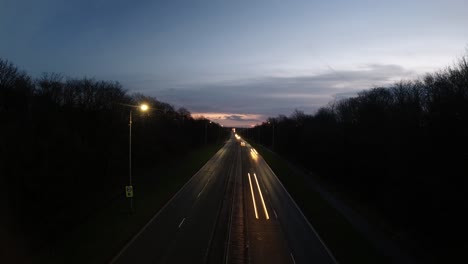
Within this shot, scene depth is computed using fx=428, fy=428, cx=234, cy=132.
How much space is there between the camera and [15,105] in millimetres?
38000

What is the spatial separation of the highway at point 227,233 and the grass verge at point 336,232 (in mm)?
513

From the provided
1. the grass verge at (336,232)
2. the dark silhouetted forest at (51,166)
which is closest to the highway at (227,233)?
the grass verge at (336,232)

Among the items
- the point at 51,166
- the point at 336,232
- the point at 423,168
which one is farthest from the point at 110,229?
the point at 423,168

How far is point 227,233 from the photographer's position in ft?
69.2

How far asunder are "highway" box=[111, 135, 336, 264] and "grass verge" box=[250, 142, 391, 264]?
513mm

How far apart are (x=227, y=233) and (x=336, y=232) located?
548 centimetres

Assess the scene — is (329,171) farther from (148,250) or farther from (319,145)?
(148,250)

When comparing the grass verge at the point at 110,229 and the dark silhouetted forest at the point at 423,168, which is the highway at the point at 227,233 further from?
the dark silhouetted forest at the point at 423,168

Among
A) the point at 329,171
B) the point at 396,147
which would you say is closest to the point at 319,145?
the point at 329,171

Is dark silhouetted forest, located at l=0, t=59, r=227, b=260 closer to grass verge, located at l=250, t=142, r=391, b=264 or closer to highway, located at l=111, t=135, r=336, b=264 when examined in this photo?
highway, located at l=111, t=135, r=336, b=264

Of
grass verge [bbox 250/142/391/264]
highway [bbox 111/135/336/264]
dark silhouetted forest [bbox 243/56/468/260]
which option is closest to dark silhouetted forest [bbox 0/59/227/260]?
highway [bbox 111/135/336/264]

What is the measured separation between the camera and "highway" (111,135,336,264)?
55.9ft

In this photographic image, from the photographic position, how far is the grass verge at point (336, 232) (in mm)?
17469

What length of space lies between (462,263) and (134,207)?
19144mm
